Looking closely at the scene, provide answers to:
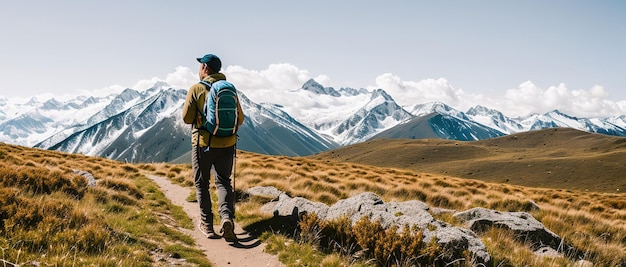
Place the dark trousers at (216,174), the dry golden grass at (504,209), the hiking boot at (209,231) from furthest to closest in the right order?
1. the hiking boot at (209,231)
2. the dark trousers at (216,174)
3. the dry golden grass at (504,209)

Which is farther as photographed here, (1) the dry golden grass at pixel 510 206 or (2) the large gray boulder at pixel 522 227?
(2) the large gray boulder at pixel 522 227

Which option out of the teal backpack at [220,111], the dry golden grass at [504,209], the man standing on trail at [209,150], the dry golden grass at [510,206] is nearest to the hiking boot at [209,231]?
the man standing on trail at [209,150]

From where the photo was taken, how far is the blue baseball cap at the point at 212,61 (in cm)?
982

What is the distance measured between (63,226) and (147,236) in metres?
1.94

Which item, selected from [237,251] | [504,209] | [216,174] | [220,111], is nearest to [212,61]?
[220,111]

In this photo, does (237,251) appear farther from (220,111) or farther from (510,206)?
(510,206)

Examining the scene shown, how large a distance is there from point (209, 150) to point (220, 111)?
108cm

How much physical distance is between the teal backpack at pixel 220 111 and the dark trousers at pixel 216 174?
2.19ft

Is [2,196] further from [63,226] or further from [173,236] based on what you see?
[173,236]

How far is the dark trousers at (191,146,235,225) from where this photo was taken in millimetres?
9414

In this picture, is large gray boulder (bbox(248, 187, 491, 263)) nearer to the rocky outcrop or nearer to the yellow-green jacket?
the rocky outcrop

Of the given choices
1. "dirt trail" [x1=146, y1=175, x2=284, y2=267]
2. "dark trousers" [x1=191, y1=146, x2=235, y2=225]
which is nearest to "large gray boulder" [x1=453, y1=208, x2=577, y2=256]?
"dirt trail" [x1=146, y1=175, x2=284, y2=267]

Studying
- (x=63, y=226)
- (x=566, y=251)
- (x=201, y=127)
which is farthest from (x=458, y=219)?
(x=63, y=226)

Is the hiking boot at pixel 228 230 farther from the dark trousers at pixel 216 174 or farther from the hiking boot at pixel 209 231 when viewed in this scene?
the hiking boot at pixel 209 231
